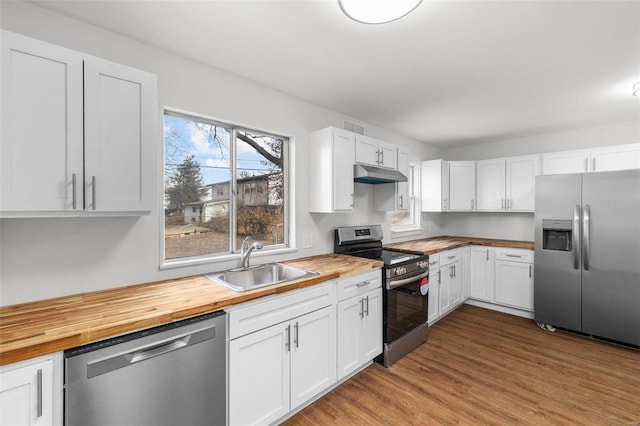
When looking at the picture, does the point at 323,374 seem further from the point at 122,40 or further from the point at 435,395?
the point at 122,40

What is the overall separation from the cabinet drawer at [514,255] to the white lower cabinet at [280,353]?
9.74ft

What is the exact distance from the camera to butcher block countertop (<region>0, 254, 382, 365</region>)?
108 centimetres

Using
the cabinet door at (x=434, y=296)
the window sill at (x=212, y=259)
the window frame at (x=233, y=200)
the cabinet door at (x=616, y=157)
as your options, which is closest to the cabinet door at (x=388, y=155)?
the window frame at (x=233, y=200)

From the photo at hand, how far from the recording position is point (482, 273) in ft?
13.5

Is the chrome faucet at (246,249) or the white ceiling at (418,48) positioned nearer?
the white ceiling at (418,48)

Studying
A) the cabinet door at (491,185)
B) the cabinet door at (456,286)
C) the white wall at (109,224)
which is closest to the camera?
the white wall at (109,224)

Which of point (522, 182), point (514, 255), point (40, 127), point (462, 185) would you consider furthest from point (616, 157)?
point (40, 127)

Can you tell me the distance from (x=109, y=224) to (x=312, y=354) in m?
1.58

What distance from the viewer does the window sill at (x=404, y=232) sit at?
160 inches

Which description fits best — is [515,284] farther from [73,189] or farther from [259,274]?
[73,189]

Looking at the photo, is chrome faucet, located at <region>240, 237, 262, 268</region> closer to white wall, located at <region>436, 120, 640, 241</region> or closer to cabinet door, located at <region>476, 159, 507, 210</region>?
white wall, located at <region>436, 120, 640, 241</region>

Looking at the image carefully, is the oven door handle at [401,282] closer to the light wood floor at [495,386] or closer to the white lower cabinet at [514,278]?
the light wood floor at [495,386]

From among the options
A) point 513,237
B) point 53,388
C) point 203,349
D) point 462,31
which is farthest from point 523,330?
point 53,388

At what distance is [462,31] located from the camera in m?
1.77
